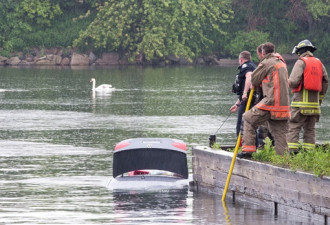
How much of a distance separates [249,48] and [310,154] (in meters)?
58.0

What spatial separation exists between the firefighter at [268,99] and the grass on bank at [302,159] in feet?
0.74

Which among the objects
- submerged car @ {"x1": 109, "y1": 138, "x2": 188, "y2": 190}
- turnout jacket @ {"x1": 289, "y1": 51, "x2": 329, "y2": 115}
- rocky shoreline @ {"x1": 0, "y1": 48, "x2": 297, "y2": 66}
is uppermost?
turnout jacket @ {"x1": 289, "y1": 51, "x2": 329, "y2": 115}

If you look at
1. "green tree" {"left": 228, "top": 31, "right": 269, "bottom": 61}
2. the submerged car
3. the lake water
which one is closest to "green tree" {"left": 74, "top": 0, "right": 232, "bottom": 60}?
"green tree" {"left": 228, "top": 31, "right": 269, "bottom": 61}

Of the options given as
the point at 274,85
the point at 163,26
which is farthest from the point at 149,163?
the point at 163,26

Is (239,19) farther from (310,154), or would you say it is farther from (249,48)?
(310,154)

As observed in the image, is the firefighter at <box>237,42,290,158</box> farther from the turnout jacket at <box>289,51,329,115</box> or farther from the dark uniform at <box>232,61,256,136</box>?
the dark uniform at <box>232,61,256,136</box>

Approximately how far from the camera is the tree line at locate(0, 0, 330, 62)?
6719 centimetres

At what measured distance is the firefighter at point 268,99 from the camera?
559 inches

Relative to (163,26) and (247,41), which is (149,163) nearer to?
(163,26)

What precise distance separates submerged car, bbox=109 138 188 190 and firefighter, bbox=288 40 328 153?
6.24 ft

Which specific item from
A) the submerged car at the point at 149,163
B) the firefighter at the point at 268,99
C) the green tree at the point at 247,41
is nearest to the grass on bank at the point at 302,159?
the firefighter at the point at 268,99

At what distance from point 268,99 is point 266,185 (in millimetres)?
1308

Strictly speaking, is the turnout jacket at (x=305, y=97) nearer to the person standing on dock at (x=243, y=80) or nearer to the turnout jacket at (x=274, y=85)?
the turnout jacket at (x=274, y=85)

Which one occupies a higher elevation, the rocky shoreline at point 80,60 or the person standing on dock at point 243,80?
the person standing on dock at point 243,80
